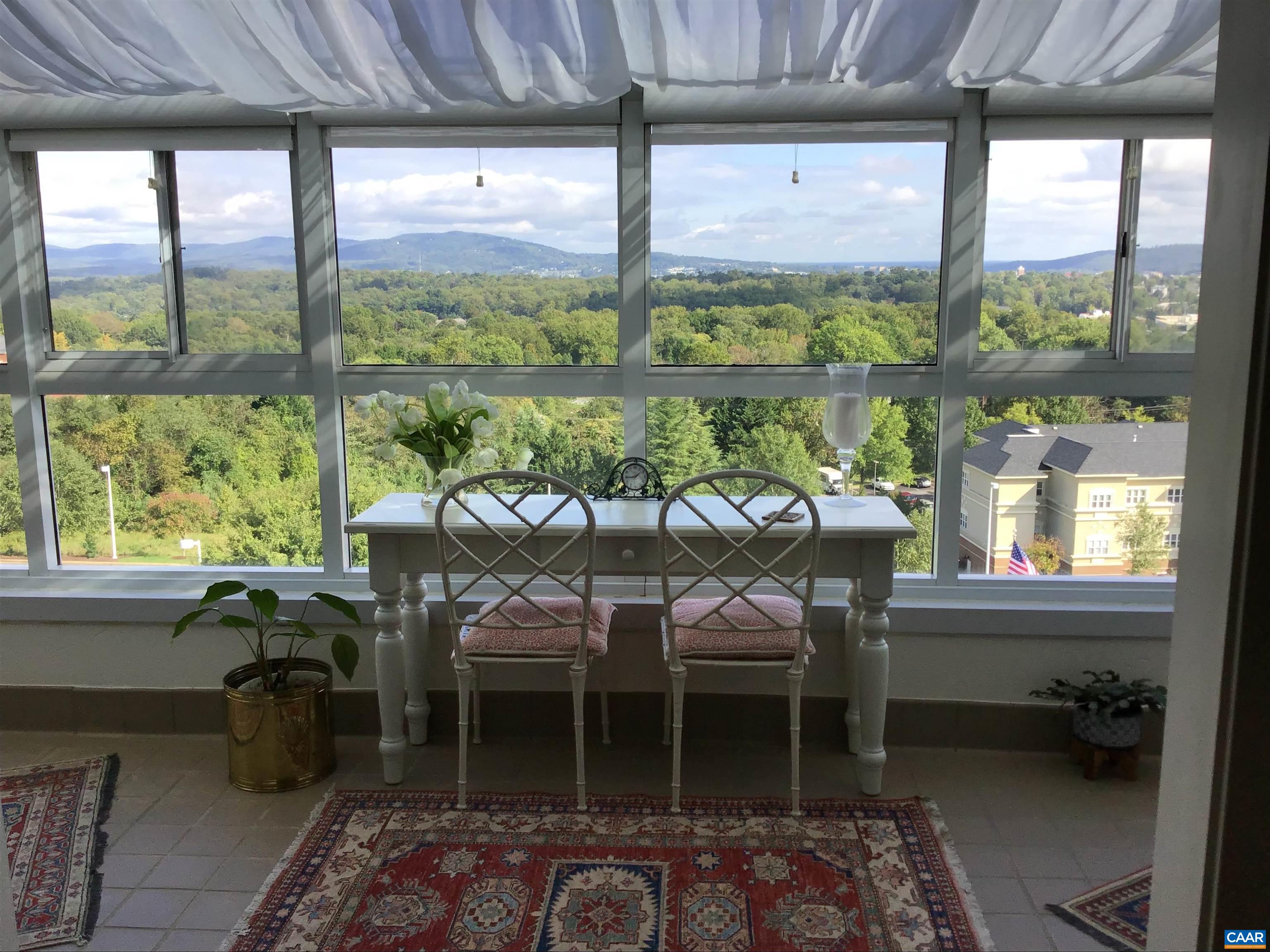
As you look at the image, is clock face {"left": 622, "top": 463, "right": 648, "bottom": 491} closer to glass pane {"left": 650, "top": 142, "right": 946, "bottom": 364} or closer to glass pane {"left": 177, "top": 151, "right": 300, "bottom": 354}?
glass pane {"left": 650, "top": 142, "right": 946, "bottom": 364}

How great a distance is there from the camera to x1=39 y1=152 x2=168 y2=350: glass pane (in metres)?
3.30

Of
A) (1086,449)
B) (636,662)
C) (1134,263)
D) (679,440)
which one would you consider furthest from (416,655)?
(1134,263)

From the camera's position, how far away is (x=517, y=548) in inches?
102

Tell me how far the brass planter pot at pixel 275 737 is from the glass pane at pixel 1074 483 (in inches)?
85.3

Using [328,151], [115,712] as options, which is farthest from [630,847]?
[328,151]

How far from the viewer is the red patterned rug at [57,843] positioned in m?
2.28

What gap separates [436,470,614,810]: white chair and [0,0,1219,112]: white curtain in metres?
1.10

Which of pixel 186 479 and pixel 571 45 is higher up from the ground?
pixel 571 45

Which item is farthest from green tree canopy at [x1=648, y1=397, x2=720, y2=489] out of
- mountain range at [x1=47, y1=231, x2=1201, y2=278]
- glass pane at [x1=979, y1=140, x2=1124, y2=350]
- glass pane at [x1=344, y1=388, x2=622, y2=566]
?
glass pane at [x1=979, y1=140, x2=1124, y2=350]

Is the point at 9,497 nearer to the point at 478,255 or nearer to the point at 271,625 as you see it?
the point at 271,625

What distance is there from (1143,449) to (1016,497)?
17.2 inches

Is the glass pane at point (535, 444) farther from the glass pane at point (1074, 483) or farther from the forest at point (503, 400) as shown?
the glass pane at point (1074, 483)

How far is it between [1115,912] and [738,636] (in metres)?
1.11

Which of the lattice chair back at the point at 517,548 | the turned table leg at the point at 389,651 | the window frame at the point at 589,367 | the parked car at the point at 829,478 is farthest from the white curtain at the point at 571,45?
the turned table leg at the point at 389,651
